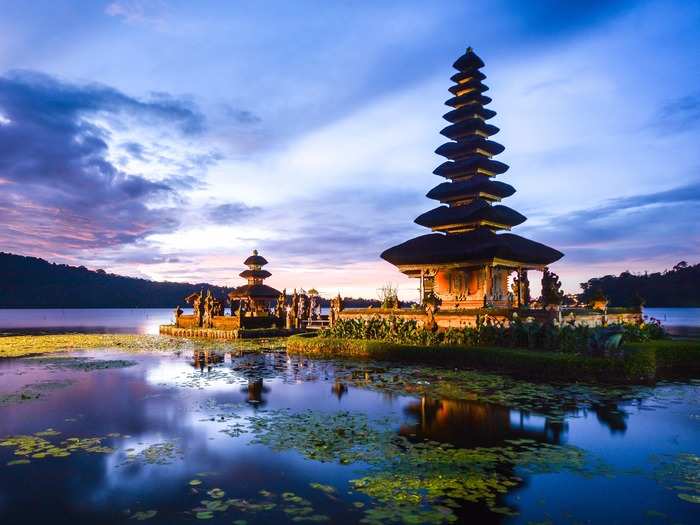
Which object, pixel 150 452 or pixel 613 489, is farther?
pixel 150 452

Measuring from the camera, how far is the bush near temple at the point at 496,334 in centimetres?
1889

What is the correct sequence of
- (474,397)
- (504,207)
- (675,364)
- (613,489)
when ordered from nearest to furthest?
(613,489)
(474,397)
(675,364)
(504,207)

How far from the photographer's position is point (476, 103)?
37844mm

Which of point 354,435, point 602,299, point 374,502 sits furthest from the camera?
point 602,299

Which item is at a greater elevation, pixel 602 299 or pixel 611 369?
pixel 602 299

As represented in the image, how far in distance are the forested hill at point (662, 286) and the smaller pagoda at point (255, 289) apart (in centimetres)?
8624

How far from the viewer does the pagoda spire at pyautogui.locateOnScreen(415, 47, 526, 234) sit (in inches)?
1328

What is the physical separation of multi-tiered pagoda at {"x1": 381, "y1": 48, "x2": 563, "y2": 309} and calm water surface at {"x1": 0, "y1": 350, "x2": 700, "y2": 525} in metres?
15.5

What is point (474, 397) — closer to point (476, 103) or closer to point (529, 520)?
point (529, 520)

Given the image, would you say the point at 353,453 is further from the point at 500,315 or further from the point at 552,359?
the point at 500,315

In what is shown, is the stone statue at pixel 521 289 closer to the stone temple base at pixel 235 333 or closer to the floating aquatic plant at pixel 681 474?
the stone temple base at pixel 235 333

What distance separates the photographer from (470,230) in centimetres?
3338

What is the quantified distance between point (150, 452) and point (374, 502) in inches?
185

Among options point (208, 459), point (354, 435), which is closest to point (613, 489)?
point (354, 435)
